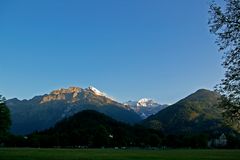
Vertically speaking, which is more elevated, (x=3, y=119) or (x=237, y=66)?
(x=3, y=119)

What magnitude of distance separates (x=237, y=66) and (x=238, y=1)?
3.87 metres

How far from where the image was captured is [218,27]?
25.8 meters

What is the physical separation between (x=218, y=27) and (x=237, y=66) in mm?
2659

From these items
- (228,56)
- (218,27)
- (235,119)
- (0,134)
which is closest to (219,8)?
(218,27)

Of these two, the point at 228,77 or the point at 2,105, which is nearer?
the point at 228,77

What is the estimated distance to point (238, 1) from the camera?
24.9 metres

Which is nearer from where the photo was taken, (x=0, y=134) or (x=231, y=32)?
(x=231, y=32)

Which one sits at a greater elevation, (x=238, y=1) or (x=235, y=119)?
(x=238, y=1)

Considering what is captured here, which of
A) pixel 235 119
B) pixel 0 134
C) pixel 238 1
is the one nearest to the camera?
pixel 238 1

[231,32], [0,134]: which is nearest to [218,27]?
[231,32]

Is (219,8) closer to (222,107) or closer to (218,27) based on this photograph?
(218,27)

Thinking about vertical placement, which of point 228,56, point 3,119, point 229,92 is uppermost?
point 3,119

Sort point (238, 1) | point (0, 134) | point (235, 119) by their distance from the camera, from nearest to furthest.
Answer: point (238, 1), point (235, 119), point (0, 134)

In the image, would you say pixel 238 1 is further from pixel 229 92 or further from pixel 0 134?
pixel 0 134
